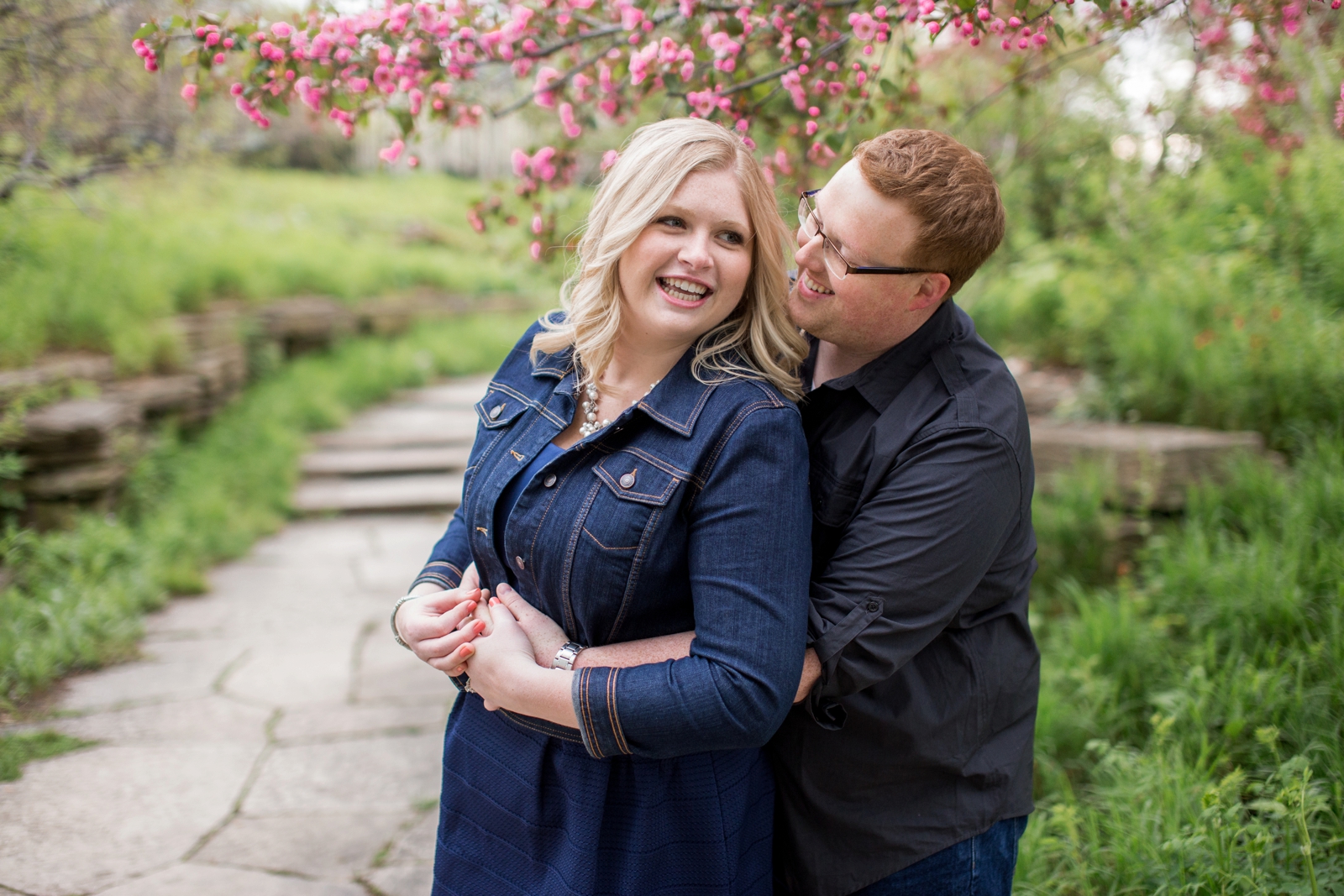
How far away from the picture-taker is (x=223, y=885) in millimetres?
2459

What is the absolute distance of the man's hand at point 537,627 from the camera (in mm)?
1574

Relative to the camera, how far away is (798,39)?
2.32 meters

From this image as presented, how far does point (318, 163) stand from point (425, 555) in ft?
43.9

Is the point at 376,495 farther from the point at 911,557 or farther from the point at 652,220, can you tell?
the point at 911,557

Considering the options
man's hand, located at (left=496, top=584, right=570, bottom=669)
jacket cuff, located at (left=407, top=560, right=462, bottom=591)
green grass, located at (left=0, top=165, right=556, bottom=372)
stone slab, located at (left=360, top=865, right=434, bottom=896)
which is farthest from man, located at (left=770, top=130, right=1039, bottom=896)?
green grass, located at (left=0, top=165, right=556, bottom=372)

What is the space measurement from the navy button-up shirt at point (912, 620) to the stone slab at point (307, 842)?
1483 millimetres

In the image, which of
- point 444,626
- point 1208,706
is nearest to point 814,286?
point 444,626

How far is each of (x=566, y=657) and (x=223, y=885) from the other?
165 centimetres

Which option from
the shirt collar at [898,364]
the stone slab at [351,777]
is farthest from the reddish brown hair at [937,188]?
the stone slab at [351,777]

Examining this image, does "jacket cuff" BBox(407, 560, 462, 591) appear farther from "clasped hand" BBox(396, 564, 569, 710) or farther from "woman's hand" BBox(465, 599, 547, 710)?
"woman's hand" BBox(465, 599, 547, 710)

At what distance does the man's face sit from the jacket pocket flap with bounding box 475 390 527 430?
578 mm

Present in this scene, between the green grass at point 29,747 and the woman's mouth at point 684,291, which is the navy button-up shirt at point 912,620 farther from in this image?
the green grass at point 29,747

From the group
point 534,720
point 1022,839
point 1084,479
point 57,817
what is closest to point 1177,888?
point 1022,839

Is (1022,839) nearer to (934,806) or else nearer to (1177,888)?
(1177,888)
